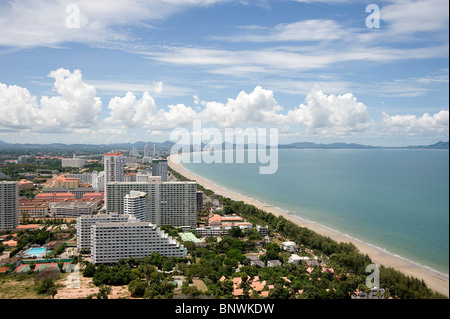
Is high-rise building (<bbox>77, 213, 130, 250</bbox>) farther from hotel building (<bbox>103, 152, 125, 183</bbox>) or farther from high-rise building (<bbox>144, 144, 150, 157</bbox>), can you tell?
high-rise building (<bbox>144, 144, 150, 157</bbox>)

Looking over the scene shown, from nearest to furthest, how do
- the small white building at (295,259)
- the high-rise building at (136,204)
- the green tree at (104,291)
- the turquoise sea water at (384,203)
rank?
the green tree at (104,291) → the small white building at (295,259) → the turquoise sea water at (384,203) → the high-rise building at (136,204)

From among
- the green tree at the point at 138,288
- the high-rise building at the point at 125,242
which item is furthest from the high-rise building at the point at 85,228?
the green tree at the point at 138,288

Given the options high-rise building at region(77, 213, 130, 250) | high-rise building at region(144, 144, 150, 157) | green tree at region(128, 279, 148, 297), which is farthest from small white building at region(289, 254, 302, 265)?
high-rise building at region(144, 144, 150, 157)

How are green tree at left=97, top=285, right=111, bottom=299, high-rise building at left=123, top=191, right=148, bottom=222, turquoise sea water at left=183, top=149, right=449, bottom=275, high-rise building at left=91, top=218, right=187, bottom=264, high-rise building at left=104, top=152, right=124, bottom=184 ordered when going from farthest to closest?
high-rise building at left=104, top=152, right=124, bottom=184
high-rise building at left=123, top=191, right=148, bottom=222
turquoise sea water at left=183, top=149, right=449, bottom=275
high-rise building at left=91, top=218, right=187, bottom=264
green tree at left=97, top=285, right=111, bottom=299

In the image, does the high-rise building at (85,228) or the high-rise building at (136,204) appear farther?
the high-rise building at (136,204)

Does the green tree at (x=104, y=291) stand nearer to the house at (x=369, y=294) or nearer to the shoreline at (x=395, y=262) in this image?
the house at (x=369, y=294)

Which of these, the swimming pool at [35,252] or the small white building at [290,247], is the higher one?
the small white building at [290,247]
